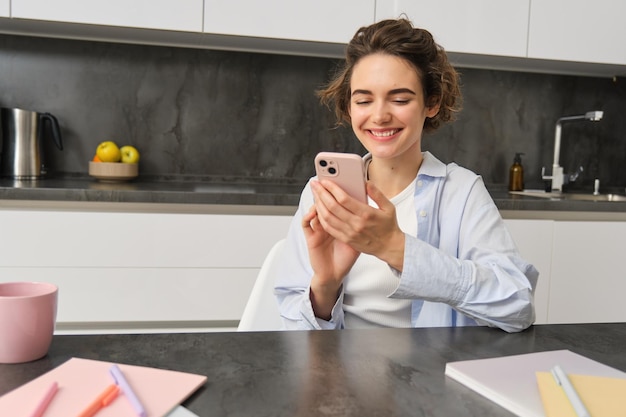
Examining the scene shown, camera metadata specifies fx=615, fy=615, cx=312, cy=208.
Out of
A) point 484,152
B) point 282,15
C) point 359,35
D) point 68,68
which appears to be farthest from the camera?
point 484,152

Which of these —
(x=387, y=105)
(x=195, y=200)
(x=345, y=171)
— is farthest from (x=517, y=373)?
(x=195, y=200)

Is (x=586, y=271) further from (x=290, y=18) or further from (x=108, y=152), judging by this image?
(x=108, y=152)

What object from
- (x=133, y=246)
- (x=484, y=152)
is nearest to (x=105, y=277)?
(x=133, y=246)

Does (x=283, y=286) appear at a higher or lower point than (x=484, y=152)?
lower

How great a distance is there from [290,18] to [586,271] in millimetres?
1469

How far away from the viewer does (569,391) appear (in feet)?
2.15

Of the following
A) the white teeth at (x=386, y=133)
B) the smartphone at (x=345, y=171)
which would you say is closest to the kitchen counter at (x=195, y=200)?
the white teeth at (x=386, y=133)

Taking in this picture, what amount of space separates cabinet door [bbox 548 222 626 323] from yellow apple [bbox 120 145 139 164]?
65.1 inches

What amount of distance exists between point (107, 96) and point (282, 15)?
839 millimetres

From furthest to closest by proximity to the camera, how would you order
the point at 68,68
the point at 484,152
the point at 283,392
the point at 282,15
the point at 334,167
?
the point at 484,152
the point at 68,68
the point at 282,15
the point at 334,167
the point at 283,392

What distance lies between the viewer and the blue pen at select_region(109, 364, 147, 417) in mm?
592

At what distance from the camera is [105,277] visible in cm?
200

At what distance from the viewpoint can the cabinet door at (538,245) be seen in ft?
7.34

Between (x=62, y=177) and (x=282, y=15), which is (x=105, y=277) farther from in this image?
(x=282, y=15)
